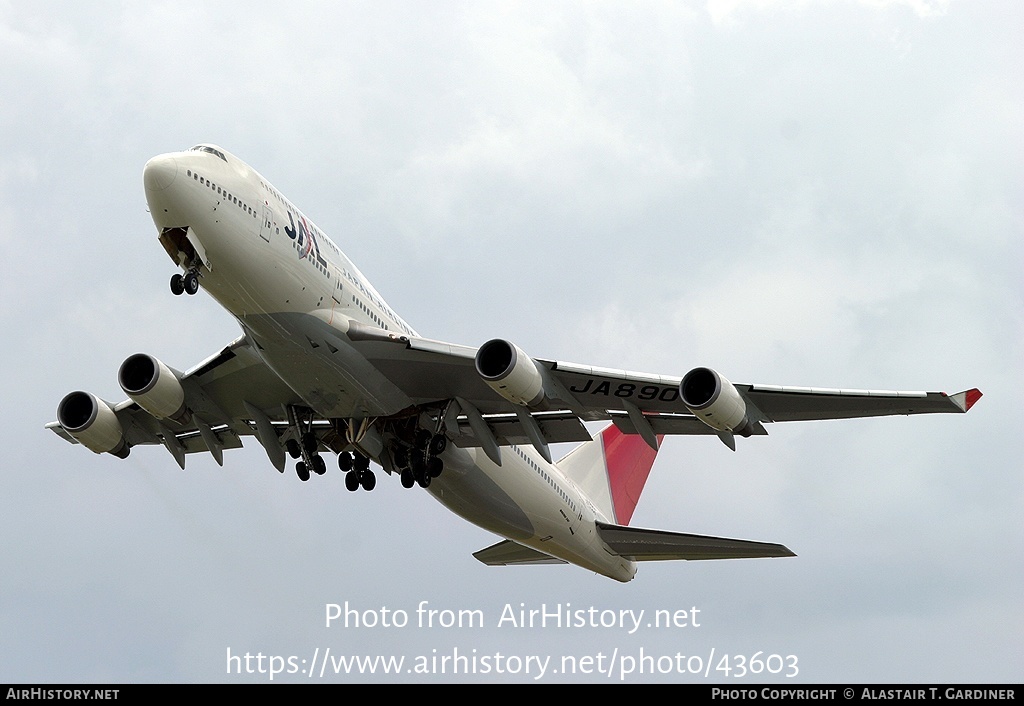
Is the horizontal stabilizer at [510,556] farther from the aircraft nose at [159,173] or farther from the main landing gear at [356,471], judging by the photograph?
the aircraft nose at [159,173]

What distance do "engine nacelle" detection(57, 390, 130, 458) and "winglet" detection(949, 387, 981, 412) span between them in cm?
1925

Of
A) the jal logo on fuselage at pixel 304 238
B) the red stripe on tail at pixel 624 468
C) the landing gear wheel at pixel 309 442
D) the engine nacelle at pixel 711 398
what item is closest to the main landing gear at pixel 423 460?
the landing gear wheel at pixel 309 442

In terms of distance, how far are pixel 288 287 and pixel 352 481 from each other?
797cm

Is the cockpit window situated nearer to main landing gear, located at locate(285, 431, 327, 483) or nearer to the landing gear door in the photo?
the landing gear door

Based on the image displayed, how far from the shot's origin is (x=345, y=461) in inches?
1214

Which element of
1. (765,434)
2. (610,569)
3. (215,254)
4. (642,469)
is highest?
(642,469)

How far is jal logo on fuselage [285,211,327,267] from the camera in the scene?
24.8 metres

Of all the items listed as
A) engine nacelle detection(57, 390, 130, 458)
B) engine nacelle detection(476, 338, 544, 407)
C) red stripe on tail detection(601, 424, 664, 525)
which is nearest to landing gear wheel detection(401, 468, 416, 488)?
engine nacelle detection(476, 338, 544, 407)

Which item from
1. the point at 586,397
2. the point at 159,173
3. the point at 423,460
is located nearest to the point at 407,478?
the point at 423,460

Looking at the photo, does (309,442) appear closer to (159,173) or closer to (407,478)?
(407,478)
